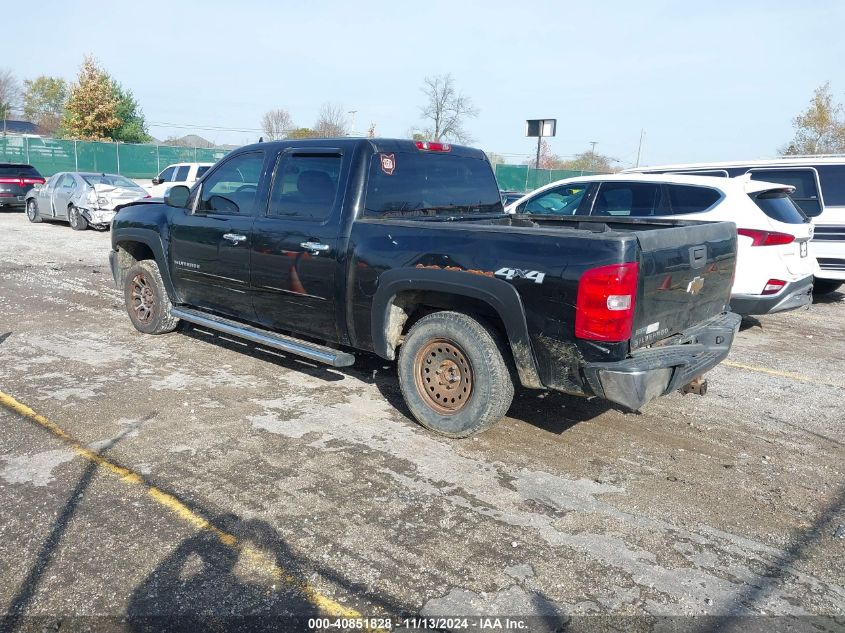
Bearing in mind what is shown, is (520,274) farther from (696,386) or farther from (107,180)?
(107,180)

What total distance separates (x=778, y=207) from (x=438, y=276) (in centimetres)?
494

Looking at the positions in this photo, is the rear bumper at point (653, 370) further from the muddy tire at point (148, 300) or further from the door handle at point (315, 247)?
the muddy tire at point (148, 300)

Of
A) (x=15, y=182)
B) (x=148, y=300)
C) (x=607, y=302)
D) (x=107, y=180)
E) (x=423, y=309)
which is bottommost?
(x=148, y=300)

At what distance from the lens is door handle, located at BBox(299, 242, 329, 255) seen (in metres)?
5.09

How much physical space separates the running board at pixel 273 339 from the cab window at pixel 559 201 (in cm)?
393

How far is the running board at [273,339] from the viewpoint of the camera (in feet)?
16.7

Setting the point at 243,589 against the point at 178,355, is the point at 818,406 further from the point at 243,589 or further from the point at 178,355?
the point at 178,355

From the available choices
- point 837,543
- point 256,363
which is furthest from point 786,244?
point 256,363

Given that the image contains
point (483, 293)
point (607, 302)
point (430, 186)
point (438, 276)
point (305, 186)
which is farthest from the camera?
point (430, 186)

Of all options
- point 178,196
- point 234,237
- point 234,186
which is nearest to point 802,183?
point 234,186

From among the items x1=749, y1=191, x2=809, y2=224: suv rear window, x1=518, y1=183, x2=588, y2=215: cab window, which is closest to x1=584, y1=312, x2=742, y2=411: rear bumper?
x1=749, y1=191, x2=809, y2=224: suv rear window

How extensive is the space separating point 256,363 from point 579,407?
9.65ft

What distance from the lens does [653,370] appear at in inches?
153

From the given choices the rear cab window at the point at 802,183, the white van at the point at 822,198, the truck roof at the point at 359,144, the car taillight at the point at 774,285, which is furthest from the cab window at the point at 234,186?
the rear cab window at the point at 802,183
